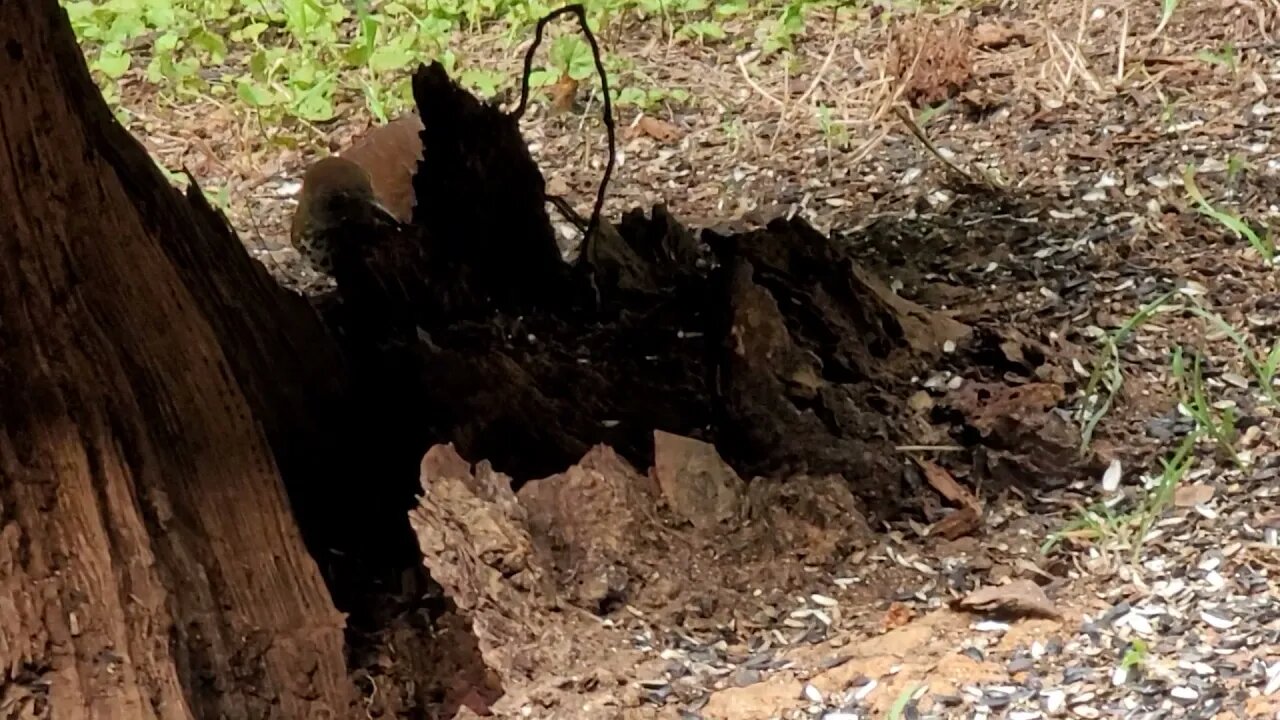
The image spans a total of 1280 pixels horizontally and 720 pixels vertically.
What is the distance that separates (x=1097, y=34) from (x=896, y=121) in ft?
1.77

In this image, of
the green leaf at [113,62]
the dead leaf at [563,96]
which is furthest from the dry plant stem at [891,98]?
the green leaf at [113,62]

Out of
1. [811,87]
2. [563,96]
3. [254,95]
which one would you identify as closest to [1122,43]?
[811,87]

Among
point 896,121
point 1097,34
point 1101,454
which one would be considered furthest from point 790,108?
point 1101,454

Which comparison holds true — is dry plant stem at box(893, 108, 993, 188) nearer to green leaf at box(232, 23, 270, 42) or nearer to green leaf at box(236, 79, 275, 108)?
green leaf at box(236, 79, 275, 108)

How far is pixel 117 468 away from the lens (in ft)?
4.37

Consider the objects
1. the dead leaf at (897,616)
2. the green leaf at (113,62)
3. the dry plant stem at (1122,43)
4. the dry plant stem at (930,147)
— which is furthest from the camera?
the green leaf at (113,62)

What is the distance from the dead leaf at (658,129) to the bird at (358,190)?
58cm

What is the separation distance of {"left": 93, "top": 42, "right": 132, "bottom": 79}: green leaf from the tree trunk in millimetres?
2391

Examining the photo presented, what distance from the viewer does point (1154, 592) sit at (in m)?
1.56

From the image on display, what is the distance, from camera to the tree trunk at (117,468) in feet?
4.23

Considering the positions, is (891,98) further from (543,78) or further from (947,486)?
(947,486)

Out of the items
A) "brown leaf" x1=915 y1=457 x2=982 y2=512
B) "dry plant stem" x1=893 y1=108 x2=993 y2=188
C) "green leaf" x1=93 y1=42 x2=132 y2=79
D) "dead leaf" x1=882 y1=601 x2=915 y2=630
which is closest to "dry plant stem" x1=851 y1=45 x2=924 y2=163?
"dry plant stem" x1=893 y1=108 x2=993 y2=188

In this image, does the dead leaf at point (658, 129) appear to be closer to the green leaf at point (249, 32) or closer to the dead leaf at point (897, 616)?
the green leaf at point (249, 32)

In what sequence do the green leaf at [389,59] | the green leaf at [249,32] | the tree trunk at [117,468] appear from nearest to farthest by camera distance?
the tree trunk at [117,468] < the green leaf at [389,59] < the green leaf at [249,32]
